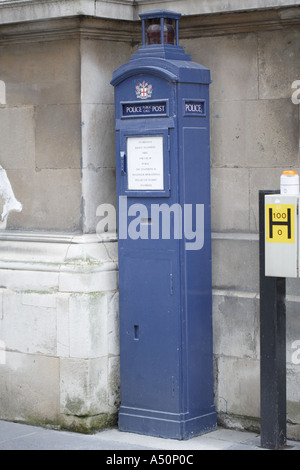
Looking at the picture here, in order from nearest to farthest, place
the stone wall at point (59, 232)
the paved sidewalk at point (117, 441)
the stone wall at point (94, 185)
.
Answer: the paved sidewalk at point (117, 441) → the stone wall at point (94, 185) → the stone wall at point (59, 232)

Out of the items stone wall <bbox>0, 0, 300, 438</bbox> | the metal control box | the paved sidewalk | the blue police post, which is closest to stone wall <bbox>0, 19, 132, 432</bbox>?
stone wall <bbox>0, 0, 300, 438</bbox>

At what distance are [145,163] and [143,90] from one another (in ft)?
1.62

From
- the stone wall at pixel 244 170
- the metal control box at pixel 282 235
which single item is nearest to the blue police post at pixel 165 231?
the stone wall at pixel 244 170

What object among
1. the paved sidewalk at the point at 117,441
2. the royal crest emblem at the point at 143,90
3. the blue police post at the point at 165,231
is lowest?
the paved sidewalk at the point at 117,441

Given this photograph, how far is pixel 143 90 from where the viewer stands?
666 centimetres

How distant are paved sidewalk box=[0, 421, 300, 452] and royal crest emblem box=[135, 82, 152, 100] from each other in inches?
92.4

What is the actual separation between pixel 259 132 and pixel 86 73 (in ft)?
4.33

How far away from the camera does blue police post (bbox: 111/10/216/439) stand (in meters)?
6.59

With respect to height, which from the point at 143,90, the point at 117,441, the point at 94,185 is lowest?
the point at 117,441

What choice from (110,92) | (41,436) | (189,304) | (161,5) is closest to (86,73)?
(110,92)

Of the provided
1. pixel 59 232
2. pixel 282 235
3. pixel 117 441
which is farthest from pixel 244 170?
A: pixel 117 441

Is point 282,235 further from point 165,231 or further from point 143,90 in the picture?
point 143,90

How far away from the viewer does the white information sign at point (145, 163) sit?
6645 millimetres

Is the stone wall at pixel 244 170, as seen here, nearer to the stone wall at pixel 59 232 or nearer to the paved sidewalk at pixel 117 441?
the paved sidewalk at pixel 117 441
